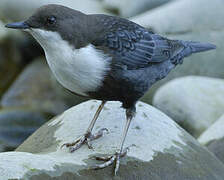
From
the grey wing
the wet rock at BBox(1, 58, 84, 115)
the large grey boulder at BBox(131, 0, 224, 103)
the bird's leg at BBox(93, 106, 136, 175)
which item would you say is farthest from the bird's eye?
the wet rock at BBox(1, 58, 84, 115)

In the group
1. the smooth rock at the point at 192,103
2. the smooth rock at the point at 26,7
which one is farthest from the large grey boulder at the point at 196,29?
the smooth rock at the point at 26,7

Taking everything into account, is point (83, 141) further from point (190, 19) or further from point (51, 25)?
point (190, 19)

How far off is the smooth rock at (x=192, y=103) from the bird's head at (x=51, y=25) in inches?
115

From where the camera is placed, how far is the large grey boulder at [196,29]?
7590mm

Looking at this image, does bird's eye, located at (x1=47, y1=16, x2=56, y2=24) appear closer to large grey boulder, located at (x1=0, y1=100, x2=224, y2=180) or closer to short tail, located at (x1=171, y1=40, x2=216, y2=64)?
large grey boulder, located at (x1=0, y1=100, x2=224, y2=180)

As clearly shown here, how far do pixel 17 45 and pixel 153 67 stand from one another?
577cm

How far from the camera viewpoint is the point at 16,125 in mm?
7270

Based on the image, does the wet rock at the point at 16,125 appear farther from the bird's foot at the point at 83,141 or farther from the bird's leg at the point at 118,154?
the bird's leg at the point at 118,154

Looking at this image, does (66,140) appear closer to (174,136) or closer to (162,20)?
(174,136)

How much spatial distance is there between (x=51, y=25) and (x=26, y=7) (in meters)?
6.31

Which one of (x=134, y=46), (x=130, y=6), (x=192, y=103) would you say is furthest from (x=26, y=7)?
(x=134, y=46)

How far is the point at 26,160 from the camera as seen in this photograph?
3.29 metres

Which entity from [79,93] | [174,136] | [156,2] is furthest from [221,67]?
[79,93]

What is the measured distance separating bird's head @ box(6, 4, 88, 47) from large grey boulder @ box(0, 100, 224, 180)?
0.80 meters
